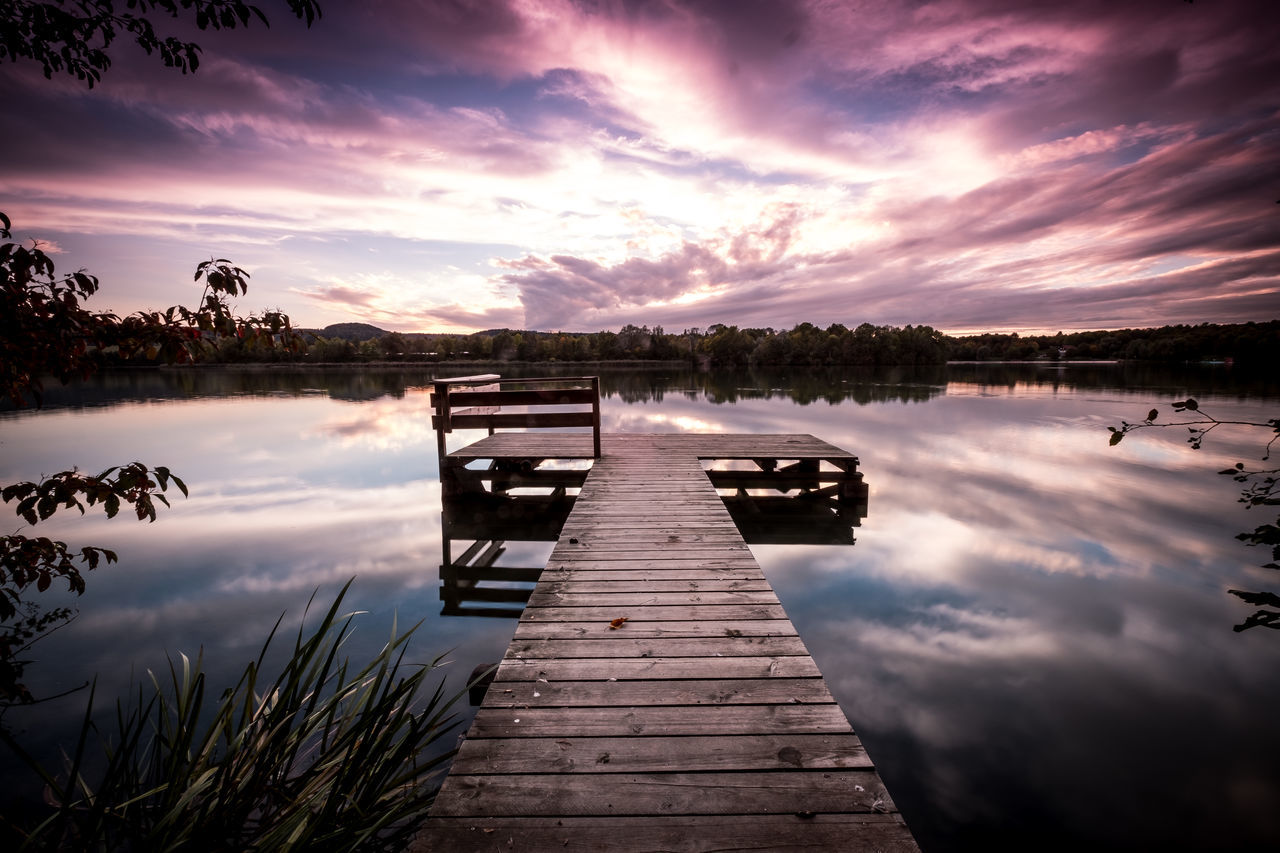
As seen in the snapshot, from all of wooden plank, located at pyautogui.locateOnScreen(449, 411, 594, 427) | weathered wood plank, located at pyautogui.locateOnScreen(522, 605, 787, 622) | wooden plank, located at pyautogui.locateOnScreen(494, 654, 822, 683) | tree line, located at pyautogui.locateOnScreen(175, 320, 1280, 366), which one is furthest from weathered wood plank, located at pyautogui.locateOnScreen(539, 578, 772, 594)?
tree line, located at pyautogui.locateOnScreen(175, 320, 1280, 366)

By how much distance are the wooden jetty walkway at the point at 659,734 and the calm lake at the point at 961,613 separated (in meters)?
1.48

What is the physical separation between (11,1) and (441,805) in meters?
3.94

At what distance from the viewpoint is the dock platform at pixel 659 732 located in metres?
1.70

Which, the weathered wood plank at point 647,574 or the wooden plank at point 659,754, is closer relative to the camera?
the wooden plank at point 659,754

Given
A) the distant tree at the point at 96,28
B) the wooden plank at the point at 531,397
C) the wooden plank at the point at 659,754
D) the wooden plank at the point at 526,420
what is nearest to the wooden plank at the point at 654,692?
the wooden plank at the point at 659,754

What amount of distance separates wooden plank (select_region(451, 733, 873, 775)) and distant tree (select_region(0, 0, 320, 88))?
3.62m

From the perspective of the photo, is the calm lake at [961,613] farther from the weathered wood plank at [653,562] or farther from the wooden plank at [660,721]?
the wooden plank at [660,721]

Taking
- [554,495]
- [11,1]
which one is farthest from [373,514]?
[11,1]

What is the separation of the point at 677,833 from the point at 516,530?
6.75 meters

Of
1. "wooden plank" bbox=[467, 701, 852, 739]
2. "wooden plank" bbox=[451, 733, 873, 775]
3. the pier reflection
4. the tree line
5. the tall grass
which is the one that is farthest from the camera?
the tree line

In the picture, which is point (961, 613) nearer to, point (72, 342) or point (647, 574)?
point (647, 574)

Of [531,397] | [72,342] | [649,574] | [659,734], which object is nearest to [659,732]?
[659,734]

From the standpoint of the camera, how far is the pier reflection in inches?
229

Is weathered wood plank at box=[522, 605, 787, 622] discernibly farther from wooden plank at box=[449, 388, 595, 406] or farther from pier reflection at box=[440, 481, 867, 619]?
wooden plank at box=[449, 388, 595, 406]
